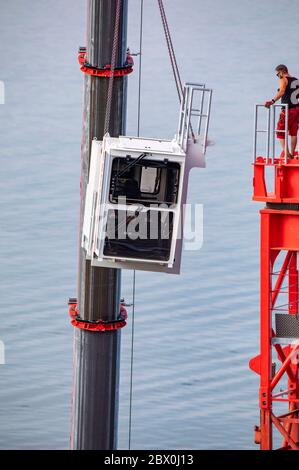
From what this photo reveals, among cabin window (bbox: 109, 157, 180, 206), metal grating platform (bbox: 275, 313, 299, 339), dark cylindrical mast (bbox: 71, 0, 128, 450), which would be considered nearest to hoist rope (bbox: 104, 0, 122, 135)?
dark cylindrical mast (bbox: 71, 0, 128, 450)

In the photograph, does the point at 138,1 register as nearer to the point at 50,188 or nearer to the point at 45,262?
the point at 50,188

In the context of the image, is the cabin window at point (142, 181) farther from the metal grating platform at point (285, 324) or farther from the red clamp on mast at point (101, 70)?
the metal grating platform at point (285, 324)

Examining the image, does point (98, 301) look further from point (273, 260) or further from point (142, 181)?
point (273, 260)

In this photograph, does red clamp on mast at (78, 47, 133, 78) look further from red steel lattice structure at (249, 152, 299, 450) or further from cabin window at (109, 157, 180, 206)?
red steel lattice structure at (249, 152, 299, 450)

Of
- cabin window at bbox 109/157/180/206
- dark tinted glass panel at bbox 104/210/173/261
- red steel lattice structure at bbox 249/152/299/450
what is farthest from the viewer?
red steel lattice structure at bbox 249/152/299/450

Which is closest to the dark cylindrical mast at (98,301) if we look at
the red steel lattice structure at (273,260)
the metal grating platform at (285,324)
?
the red steel lattice structure at (273,260)

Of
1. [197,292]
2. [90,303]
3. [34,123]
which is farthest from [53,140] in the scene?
[90,303]

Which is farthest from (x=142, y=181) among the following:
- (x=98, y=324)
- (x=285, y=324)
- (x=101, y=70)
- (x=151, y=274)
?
(x=151, y=274)
